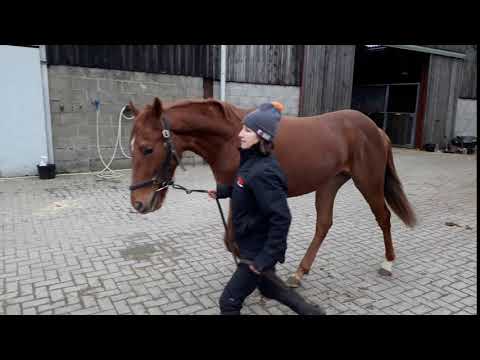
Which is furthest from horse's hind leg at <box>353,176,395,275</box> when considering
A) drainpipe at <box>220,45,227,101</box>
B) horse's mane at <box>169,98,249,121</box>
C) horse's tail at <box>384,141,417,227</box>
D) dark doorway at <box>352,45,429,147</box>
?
dark doorway at <box>352,45,429,147</box>

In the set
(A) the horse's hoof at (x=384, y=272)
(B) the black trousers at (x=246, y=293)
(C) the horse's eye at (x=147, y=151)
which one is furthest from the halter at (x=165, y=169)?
(A) the horse's hoof at (x=384, y=272)

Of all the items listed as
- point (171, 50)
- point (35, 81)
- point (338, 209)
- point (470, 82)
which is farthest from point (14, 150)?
point (470, 82)

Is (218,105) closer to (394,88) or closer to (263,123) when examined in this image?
(263,123)

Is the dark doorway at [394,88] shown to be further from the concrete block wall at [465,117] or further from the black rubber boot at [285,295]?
the black rubber boot at [285,295]

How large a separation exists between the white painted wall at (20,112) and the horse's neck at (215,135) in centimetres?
663

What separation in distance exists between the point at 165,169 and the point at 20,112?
684 centimetres

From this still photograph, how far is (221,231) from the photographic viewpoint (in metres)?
4.96

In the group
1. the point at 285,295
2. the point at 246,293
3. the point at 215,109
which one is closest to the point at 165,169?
the point at 215,109

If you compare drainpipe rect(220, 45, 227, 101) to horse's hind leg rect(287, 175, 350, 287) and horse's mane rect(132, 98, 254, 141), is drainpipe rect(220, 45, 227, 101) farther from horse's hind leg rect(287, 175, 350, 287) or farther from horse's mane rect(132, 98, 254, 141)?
horse's mane rect(132, 98, 254, 141)

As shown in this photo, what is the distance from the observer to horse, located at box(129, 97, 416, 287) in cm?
250

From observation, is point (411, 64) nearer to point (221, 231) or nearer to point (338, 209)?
point (338, 209)

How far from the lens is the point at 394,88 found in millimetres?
15852

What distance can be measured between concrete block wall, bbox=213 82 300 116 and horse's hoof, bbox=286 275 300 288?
7863mm
